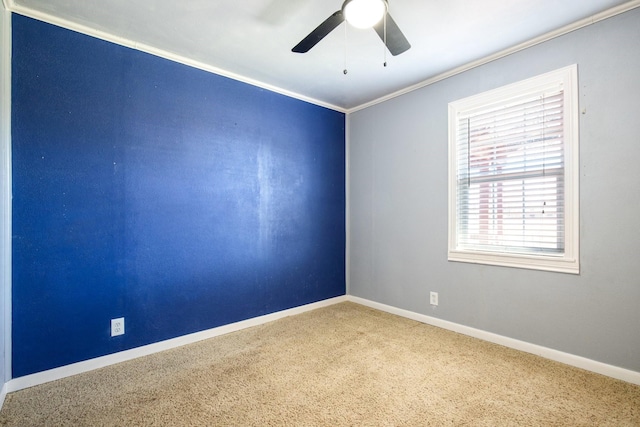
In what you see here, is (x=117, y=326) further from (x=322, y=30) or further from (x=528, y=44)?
(x=528, y=44)

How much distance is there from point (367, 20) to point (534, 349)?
2.64m

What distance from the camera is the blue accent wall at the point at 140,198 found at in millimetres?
2002

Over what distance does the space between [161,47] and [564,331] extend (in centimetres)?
381

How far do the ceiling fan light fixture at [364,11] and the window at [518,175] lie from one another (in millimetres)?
1585

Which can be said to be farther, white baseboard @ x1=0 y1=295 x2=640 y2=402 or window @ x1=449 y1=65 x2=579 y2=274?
window @ x1=449 y1=65 x2=579 y2=274

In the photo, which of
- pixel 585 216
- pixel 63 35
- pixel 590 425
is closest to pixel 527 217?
pixel 585 216

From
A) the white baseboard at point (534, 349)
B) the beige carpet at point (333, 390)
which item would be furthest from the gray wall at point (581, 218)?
the beige carpet at point (333, 390)

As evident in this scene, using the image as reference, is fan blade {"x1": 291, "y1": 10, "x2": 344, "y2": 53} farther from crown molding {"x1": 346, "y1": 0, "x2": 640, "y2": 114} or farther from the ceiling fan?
crown molding {"x1": 346, "y1": 0, "x2": 640, "y2": 114}

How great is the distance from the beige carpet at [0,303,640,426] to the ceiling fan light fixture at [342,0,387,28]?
2121mm

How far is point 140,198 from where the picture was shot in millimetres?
2400

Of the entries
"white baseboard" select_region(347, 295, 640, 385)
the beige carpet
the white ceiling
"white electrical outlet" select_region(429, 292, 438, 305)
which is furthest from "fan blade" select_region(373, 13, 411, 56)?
"white baseboard" select_region(347, 295, 640, 385)

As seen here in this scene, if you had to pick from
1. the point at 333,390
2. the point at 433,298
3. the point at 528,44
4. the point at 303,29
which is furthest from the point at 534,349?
the point at 303,29

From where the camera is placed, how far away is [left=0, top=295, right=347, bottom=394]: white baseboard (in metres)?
1.95

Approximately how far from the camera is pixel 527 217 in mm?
2438
